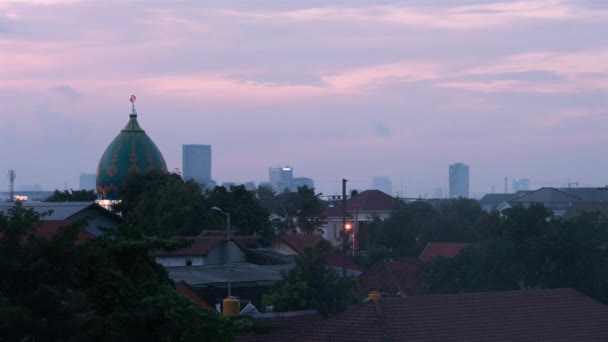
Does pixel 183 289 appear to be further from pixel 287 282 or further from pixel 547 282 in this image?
pixel 547 282

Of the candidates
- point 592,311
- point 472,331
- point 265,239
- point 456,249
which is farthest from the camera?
point 265,239

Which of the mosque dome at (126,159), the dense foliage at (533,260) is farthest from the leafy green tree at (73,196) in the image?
the dense foliage at (533,260)

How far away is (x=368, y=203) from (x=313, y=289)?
64.5 m

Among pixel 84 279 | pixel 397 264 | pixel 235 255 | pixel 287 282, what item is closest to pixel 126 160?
pixel 235 255

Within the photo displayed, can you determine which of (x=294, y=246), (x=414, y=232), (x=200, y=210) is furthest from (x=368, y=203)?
(x=294, y=246)

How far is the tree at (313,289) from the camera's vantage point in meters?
33.6

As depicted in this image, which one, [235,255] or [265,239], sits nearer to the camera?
[235,255]

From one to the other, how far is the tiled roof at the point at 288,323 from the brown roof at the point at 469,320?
160cm

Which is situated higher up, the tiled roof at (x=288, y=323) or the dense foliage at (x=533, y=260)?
the dense foliage at (x=533, y=260)

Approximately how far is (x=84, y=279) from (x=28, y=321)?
6.30ft

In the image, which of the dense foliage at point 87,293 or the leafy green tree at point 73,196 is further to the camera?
Result: the leafy green tree at point 73,196

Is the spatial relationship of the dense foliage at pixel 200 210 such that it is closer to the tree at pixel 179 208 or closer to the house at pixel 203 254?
the tree at pixel 179 208

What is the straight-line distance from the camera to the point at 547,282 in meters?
36.1

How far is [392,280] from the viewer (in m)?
43.2
